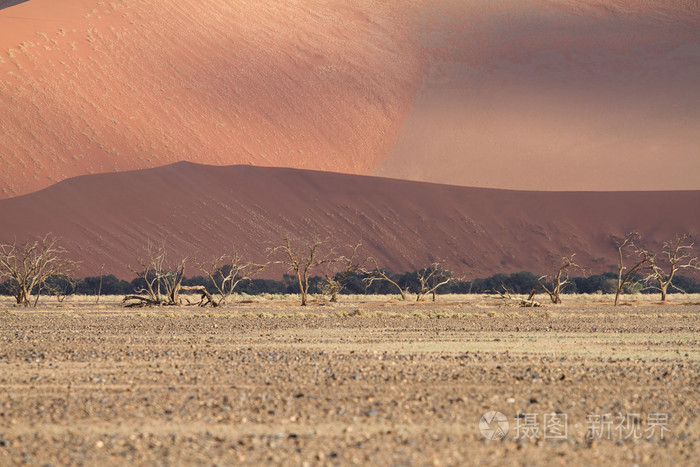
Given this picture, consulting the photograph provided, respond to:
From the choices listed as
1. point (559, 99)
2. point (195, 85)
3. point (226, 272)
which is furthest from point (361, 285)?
point (559, 99)

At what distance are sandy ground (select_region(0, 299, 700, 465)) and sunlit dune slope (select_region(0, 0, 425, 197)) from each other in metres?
52.1

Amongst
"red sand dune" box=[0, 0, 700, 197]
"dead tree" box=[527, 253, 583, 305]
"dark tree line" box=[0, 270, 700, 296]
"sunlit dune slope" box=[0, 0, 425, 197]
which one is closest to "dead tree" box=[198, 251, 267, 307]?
"dark tree line" box=[0, 270, 700, 296]

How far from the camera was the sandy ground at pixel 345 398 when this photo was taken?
7031 mm

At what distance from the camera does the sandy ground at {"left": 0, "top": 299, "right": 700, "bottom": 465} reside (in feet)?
23.1

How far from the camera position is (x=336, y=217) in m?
70.2

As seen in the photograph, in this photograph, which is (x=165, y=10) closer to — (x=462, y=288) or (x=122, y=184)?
(x=122, y=184)

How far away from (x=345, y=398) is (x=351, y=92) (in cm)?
7919

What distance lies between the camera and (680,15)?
104 m

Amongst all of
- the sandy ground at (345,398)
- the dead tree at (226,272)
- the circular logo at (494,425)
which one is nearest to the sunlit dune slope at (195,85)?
the dead tree at (226,272)

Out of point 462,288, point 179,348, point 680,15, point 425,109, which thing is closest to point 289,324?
point 179,348

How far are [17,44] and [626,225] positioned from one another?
55.9 meters

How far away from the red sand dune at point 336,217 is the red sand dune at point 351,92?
2.44 meters

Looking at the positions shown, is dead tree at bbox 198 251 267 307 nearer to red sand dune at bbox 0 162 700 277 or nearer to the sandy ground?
red sand dune at bbox 0 162 700 277

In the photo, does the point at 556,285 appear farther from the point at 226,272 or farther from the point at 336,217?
the point at 336,217
